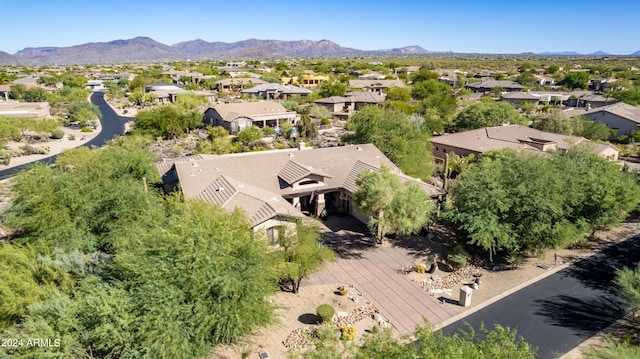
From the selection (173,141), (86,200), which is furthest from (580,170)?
(173,141)

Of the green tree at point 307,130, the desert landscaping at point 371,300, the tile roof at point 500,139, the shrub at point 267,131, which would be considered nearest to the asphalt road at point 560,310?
the desert landscaping at point 371,300

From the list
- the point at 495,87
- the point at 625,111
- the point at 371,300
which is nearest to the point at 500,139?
the point at 625,111

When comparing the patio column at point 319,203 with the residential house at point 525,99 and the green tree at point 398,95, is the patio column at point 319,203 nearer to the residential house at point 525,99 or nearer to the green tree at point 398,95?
the green tree at point 398,95

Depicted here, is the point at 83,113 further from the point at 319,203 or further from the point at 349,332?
the point at 349,332

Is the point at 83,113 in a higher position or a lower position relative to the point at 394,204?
higher

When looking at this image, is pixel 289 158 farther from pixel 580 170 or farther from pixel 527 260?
pixel 580 170

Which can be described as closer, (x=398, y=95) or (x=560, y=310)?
(x=560, y=310)

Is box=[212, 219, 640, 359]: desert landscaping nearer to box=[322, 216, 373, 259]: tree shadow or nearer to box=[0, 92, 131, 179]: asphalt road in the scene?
box=[322, 216, 373, 259]: tree shadow
